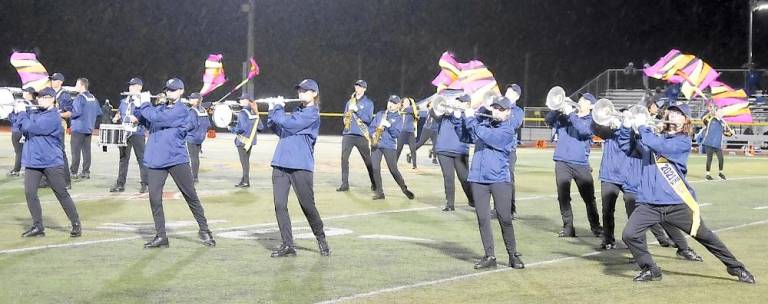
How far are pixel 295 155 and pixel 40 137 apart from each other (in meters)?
3.13

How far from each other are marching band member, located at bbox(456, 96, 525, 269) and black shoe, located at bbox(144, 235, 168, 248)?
3398 millimetres

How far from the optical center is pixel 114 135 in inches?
637

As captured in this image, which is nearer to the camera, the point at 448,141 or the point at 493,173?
the point at 493,173

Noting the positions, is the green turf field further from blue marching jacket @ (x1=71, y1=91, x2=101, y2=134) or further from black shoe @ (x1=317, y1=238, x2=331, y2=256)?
blue marching jacket @ (x1=71, y1=91, x2=101, y2=134)

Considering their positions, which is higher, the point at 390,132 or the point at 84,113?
the point at 84,113

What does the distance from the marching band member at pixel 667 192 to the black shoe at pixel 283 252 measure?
3.37 m

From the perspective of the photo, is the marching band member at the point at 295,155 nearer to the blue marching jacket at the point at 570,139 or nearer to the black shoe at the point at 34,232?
the black shoe at the point at 34,232

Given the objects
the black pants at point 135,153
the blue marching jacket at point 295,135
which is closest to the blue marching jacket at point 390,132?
the black pants at point 135,153

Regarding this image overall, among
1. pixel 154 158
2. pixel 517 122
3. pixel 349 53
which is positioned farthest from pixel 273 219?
pixel 349 53

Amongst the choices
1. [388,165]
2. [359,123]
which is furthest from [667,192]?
[359,123]

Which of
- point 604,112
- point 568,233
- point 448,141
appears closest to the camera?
point 604,112

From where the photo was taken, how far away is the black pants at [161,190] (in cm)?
1011

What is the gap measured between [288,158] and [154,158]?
158 centimetres

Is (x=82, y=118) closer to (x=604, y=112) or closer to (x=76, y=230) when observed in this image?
(x=76, y=230)
